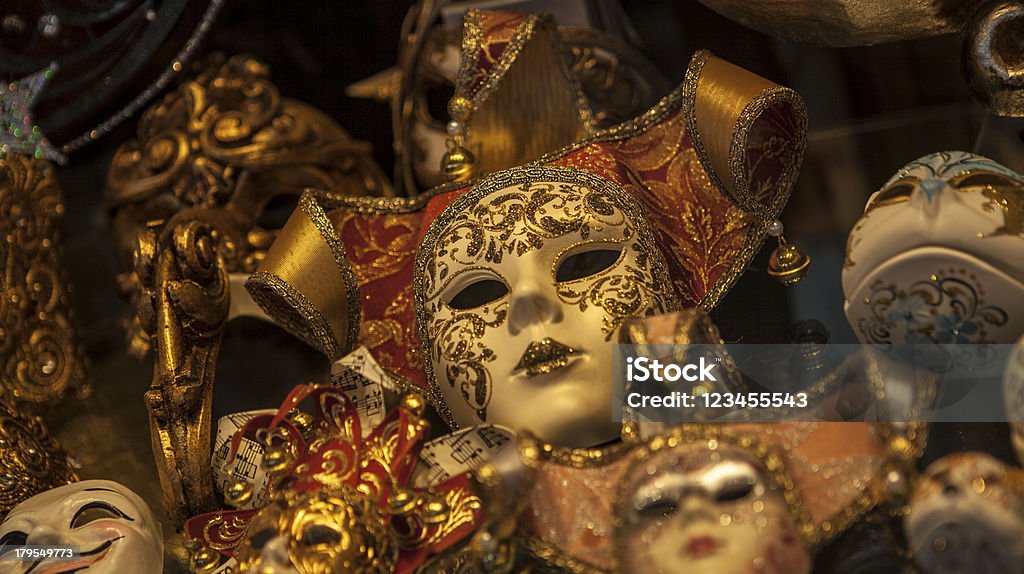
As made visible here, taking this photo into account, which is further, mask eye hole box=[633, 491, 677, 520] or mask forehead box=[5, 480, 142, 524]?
mask forehead box=[5, 480, 142, 524]

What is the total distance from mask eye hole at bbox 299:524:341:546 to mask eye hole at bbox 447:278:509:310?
0.80 feet

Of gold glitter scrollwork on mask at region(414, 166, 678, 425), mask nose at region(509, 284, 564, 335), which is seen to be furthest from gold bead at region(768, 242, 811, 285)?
mask nose at region(509, 284, 564, 335)

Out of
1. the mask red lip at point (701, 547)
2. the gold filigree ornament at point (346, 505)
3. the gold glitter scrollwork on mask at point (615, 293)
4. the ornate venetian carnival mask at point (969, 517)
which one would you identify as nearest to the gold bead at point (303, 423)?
the gold filigree ornament at point (346, 505)

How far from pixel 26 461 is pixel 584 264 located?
1.64 ft

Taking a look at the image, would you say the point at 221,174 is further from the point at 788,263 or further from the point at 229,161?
the point at 788,263

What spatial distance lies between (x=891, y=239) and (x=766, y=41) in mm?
603

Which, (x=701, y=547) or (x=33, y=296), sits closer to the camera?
(x=701, y=547)

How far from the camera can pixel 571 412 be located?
793mm

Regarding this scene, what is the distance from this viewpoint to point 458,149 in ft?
3.47

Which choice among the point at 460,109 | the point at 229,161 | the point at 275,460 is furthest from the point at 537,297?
the point at 229,161

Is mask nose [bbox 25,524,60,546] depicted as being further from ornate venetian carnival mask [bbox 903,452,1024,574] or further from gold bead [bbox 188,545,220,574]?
ornate venetian carnival mask [bbox 903,452,1024,574]

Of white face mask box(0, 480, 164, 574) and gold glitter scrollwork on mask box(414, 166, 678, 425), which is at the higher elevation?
gold glitter scrollwork on mask box(414, 166, 678, 425)

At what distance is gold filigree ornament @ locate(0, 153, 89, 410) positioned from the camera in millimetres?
1145

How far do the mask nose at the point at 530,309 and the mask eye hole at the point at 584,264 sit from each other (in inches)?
2.3
